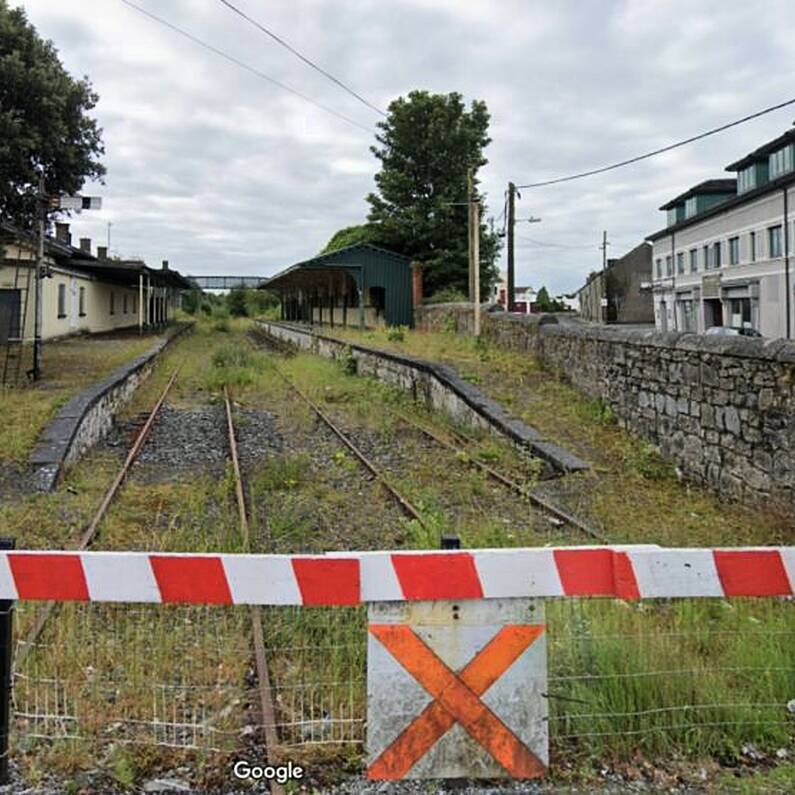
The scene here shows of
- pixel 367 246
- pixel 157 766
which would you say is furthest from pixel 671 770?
pixel 367 246

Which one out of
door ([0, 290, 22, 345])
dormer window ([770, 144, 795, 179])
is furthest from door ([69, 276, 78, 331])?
dormer window ([770, 144, 795, 179])

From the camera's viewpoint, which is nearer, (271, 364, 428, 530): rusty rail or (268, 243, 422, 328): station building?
(271, 364, 428, 530): rusty rail

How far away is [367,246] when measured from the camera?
3888cm

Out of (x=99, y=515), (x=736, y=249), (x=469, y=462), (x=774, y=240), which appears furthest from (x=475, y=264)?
(x=736, y=249)

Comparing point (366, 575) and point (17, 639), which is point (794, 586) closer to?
point (366, 575)

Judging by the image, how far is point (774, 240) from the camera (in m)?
37.8

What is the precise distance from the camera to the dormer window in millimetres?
36875

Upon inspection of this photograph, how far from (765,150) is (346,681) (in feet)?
136

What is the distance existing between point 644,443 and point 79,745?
831cm

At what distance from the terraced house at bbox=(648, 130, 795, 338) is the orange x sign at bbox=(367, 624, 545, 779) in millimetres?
35658

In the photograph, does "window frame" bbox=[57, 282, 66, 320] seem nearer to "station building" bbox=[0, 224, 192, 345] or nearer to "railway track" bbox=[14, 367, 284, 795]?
"station building" bbox=[0, 224, 192, 345]

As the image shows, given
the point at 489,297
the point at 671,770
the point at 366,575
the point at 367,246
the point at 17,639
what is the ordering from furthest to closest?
the point at 489,297 → the point at 367,246 → the point at 17,639 → the point at 671,770 → the point at 366,575

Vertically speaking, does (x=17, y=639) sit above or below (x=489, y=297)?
below

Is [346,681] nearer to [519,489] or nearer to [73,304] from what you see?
[519,489]
